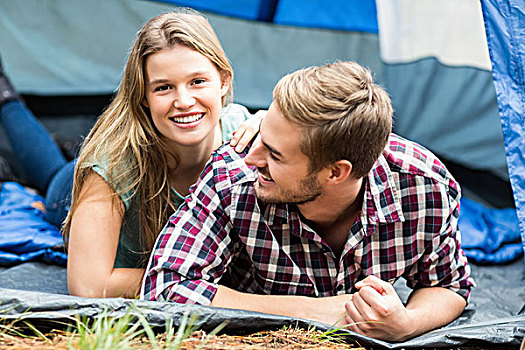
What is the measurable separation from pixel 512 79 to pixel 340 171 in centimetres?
54

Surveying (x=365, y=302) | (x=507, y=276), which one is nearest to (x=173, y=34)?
(x=365, y=302)

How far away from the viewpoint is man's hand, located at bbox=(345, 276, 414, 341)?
1.33 m

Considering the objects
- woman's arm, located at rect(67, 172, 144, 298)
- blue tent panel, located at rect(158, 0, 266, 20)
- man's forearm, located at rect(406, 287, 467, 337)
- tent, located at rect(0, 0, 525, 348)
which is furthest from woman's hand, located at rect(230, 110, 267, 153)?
blue tent panel, located at rect(158, 0, 266, 20)

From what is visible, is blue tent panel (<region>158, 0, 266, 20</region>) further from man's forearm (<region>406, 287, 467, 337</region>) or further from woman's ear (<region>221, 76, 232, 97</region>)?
man's forearm (<region>406, 287, 467, 337</region>)

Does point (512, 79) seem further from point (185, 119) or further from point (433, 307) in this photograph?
point (185, 119)

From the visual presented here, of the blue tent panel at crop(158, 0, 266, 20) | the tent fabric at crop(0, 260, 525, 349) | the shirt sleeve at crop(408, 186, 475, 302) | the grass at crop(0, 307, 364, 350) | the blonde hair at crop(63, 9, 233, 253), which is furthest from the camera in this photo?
the blue tent panel at crop(158, 0, 266, 20)

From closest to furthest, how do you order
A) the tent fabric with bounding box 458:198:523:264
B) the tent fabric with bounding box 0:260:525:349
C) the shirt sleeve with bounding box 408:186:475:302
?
the tent fabric with bounding box 0:260:525:349, the shirt sleeve with bounding box 408:186:475:302, the tent fabric with bounding box 458:198:523:264

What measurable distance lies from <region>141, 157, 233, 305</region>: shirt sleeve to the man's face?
0.11m

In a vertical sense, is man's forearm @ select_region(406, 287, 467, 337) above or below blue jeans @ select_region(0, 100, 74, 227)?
below

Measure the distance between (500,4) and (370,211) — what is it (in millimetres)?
631

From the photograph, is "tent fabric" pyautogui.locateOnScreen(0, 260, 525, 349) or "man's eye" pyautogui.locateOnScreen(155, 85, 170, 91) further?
"man's eye" pyautogui.locateOnScreen(155, 85, 170, 91)

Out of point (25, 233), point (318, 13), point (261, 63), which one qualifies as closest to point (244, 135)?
point (25, 233)

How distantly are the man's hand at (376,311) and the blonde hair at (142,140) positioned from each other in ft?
1.83

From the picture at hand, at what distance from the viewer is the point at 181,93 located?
156 cm
